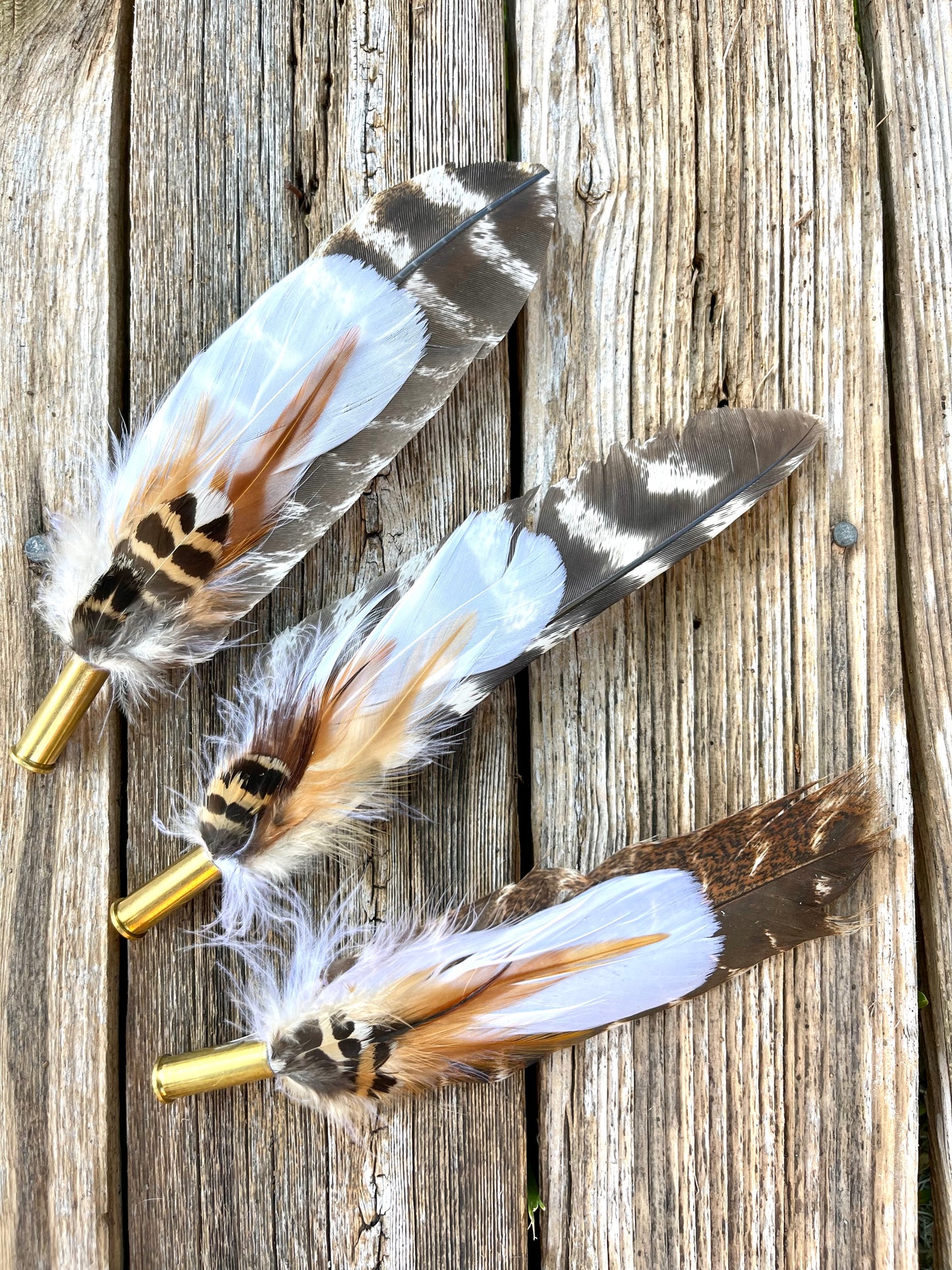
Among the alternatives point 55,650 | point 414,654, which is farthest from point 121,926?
point 414,654

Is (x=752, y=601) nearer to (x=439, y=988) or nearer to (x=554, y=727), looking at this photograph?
(x=554, y=727)

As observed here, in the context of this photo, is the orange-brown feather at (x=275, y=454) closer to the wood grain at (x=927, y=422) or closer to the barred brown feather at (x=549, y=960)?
the barred brown feather at (x=549, y=960)

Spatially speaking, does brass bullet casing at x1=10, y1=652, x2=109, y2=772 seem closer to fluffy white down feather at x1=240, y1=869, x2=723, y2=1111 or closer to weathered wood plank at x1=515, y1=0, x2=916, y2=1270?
fluffy white down feather at x1=240, y1=869, x2=723, y2=1111

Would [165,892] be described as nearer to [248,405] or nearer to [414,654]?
[414,654]

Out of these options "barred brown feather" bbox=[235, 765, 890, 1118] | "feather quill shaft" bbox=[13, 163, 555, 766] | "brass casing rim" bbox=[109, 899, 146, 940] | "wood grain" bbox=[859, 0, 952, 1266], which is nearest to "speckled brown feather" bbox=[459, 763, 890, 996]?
"barred brown feather" bbox=[235, 765, 890, 1118]

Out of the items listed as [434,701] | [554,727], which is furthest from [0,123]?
[554,727]
